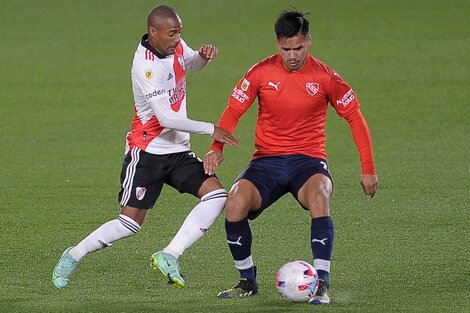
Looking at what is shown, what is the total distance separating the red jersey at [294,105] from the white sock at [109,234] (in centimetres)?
82

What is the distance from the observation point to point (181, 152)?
28.5 ft

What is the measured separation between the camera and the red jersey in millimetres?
8367

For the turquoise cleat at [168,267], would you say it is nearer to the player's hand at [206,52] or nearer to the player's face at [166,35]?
the player's face at [166,35]

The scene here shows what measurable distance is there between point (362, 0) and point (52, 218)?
44.9 ft

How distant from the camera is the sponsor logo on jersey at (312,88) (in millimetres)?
8391

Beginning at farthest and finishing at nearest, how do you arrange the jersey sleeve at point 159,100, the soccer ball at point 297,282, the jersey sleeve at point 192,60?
the jersey sleeve at point 192,60
the jersey sleeve at point 159,100
the soccer ball at point 297,282

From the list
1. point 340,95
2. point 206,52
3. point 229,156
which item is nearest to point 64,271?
point 206,52

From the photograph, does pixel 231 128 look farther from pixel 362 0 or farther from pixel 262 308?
pixel 362 0

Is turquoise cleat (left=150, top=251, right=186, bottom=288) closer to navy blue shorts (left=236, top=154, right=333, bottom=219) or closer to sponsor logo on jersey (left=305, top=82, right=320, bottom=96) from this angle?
navy blue shorts (left=236, top=154, right=333, bottom=219)

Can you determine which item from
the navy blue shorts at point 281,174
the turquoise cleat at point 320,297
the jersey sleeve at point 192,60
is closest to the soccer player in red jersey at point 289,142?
the navy blue shorts at point 281,174

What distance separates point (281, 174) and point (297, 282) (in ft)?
3.04

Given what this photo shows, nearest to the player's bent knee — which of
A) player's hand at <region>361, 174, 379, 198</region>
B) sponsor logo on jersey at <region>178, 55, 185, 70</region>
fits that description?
player's hand at <region>361, 174, 379, 198</region>

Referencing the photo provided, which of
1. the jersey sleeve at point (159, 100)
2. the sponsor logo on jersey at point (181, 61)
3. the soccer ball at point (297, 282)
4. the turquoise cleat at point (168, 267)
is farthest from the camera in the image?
the sponsor logo on jersey at point (181, 61)

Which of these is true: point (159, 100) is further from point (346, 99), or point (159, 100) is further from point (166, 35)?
point (346, 99)
